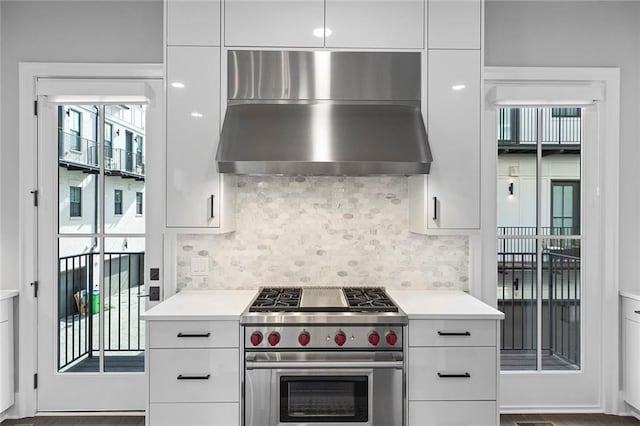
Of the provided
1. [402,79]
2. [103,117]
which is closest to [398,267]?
[402,79]

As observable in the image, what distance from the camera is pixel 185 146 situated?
2775 mm

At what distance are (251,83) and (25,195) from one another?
5.58 feet

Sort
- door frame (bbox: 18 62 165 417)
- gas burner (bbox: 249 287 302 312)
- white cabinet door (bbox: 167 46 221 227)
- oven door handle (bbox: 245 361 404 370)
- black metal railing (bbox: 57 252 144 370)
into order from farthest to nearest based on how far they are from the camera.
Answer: black metal railing (bbox: 57 252 144 370), door frame (bbox: 18 62 165 417), white cabinet door (bbox: 167 46 221 227), gas burner (bbox: 249 287 302 312), oven door handle (bbox: 245 361 404 370)

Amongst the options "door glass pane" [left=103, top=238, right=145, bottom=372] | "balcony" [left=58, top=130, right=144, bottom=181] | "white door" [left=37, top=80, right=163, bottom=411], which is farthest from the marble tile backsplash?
"balcony" [left=58, top=130, right=144, bottom=181]

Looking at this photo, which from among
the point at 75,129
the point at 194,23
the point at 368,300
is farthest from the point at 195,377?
Result: the point at 194,23

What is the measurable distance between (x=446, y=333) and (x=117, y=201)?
2.28 metres

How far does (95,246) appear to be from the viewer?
10.5 ft

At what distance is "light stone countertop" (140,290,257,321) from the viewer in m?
2.42

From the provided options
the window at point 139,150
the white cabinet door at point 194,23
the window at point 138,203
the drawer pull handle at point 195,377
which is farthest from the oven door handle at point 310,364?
the white cabinet door at point 194,23

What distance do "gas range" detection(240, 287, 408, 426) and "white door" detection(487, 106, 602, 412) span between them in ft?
4.01

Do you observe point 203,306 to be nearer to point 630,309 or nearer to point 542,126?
point 542,126

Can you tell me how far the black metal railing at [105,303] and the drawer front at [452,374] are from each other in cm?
190

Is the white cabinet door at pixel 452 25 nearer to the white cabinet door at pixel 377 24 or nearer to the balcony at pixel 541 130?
the white cabinet door at pixel 377 24

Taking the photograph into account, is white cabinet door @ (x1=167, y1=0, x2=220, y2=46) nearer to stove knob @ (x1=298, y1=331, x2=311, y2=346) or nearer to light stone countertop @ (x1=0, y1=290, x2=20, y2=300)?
stove knob @ (x1=298, y1=331, x2=311, y2=346)
